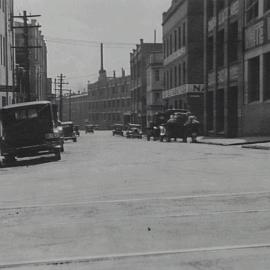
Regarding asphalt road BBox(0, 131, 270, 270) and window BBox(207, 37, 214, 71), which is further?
window BBox(207, 37, 214, 71)

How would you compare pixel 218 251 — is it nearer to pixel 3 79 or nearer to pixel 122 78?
pixel 3 79

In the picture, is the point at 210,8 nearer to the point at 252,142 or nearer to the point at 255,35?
the point at 255,35

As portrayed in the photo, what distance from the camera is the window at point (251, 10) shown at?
32.9 meters

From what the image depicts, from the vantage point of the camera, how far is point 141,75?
87.8 metres

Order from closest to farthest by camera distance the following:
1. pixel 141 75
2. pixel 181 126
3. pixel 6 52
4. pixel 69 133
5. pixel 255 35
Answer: pixel 255 35
pixel 181 126
pixel 6 52
pixel 69 133
pixel 141 75

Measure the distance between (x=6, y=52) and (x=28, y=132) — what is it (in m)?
20.2

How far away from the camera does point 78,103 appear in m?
151

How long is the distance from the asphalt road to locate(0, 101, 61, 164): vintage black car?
22.0 feet

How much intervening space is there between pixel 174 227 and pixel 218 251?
1.32 metres

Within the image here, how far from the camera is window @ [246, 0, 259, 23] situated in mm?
A: 32875

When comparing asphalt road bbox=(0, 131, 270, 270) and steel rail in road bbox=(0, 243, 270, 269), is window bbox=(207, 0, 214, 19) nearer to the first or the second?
asphalt road bbox=(0, 131, 270, 270)

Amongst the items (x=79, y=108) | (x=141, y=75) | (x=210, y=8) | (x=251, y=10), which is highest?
(x=210, y=8)

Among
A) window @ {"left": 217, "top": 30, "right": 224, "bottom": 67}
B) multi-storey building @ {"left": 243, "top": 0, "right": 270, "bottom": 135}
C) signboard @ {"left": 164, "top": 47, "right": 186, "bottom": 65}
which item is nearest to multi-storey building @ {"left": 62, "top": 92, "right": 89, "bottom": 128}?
signboard @ {"left": 164, "top": 47, "right": 186, "bottom": 65}

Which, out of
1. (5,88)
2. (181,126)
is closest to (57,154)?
(5,88)
